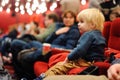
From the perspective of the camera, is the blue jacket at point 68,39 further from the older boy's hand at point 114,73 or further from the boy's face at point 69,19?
the older boy's hand at point 114,73

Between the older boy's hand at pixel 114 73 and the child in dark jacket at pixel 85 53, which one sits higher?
the older boy's hand at pixel 114 73

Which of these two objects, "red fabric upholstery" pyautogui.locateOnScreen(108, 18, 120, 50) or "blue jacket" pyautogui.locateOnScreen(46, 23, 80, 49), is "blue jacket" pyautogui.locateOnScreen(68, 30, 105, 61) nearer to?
"red fabric upholstery" pyautogui.locateOnScreen(108, 18, 120, 50)

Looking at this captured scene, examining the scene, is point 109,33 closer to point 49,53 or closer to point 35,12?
point 49,53

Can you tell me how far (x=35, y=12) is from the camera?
994 centimetres

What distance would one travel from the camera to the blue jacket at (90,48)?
3.10 metres

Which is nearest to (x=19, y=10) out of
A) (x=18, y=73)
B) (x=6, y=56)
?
(x=6, y=56)

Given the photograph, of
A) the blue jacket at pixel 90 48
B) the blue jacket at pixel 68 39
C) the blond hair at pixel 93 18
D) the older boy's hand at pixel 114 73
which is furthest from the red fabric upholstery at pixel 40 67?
the older boy's hand at pixel 114 73

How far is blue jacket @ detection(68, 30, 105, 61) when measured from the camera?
310 cm

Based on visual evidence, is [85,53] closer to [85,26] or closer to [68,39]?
[85,26]

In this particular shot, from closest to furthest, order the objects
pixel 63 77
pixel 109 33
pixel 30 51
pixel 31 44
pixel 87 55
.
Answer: pixel 63 77 < pixel 87 55 < pixel 109 33 < pixel 30 51 < pixel 31 44

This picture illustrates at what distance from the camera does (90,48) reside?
3150 mm

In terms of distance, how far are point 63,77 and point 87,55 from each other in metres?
1.38

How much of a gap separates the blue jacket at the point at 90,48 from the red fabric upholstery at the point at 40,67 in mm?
655

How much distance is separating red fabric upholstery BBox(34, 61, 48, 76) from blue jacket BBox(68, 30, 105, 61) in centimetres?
66
